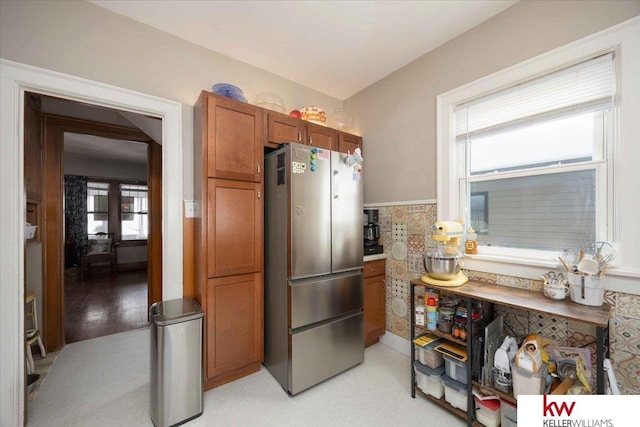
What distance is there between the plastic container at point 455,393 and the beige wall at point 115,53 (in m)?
2.35

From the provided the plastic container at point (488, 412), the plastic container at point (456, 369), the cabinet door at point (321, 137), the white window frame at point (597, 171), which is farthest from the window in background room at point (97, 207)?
the plastic container at point (488, 412)

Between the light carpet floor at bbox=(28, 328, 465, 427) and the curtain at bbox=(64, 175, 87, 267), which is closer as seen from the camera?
the light carpet floor at bbox=(28, 328, 465, 427)

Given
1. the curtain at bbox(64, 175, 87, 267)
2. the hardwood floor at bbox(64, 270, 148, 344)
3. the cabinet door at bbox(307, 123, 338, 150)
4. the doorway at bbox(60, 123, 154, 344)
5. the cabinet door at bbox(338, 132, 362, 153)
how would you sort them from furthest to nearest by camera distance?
the curtain at bbox(64, 175, 87, 267) → the doorway at bbox(60, 123, 154, 344) → the hardwood floor at bbox(64, 270, 148, 344) → the cabinet door at bbox(338, 132, 362, 153) → the cabinet door at bbox(307, 123, 338, 150)

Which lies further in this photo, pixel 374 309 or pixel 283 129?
pixel 374 309

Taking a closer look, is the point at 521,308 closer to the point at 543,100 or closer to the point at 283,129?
the point at 543,100

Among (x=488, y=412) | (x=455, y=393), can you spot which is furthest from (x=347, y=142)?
(x=488, y=412)

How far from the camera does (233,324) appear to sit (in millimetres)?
1919

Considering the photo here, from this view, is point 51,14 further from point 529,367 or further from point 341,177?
point 529,367

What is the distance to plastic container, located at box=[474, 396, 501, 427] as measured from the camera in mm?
1451

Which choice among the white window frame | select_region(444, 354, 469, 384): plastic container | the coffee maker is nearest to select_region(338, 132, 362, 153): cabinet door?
the coffee maker

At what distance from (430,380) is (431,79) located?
2445 millimetres

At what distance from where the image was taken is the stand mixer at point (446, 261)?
1716 millimetres

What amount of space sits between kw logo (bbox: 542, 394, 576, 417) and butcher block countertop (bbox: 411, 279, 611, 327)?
394 mm

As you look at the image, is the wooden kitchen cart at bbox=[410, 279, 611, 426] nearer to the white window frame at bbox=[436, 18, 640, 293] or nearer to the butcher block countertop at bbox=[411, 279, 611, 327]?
the butcher block countertop at bbox=[411, 279, 611, 327]
